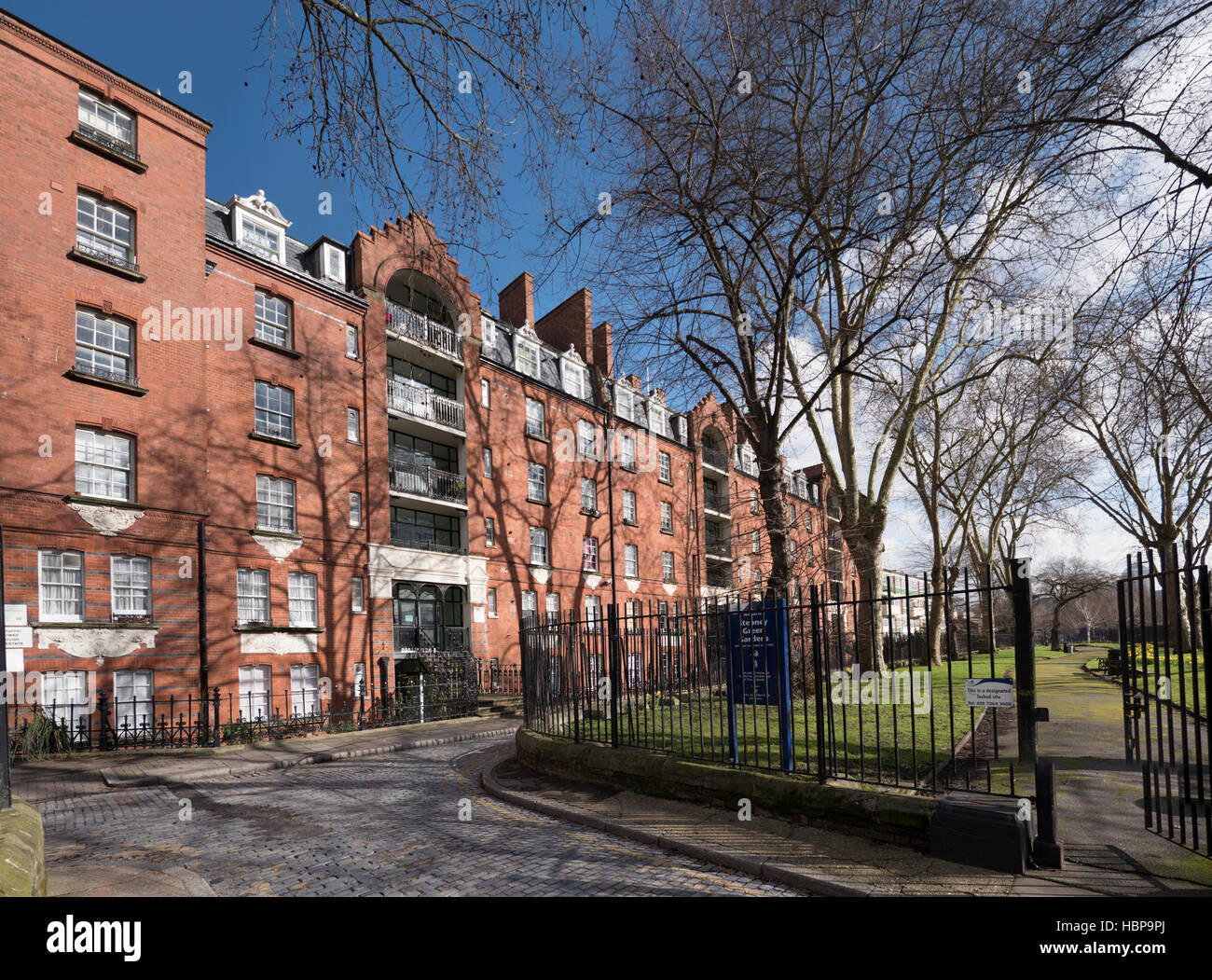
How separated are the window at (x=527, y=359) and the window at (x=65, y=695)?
62.4 feet

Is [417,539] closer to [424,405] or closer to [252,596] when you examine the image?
[424,405]

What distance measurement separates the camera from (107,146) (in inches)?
696

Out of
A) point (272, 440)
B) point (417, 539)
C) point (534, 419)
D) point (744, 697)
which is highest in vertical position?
point (534, 419)

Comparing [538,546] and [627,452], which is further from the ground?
[627,452]

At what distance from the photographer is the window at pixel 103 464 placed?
650 inches

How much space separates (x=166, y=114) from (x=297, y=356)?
698 cm

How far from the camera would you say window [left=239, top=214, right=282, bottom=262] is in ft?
71.1

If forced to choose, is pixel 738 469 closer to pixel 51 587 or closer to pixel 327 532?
pixel 327 532

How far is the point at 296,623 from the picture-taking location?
68.6 ft

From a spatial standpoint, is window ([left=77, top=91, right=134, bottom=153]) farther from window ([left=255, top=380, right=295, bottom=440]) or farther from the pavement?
the pavement

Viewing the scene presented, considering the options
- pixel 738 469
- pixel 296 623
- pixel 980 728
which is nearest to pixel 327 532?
pixel 296 623

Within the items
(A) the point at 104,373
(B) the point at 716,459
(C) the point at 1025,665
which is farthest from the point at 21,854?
(B) the point at 716,459

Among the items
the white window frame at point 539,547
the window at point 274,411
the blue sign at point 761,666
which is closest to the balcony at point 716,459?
the white window frame at point 539,547

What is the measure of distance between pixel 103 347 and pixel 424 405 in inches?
415
